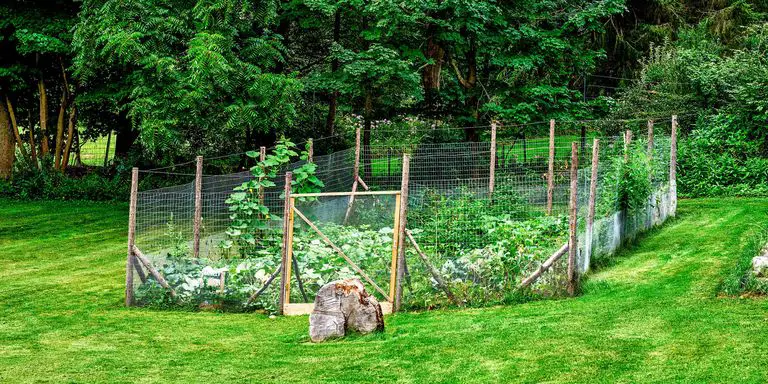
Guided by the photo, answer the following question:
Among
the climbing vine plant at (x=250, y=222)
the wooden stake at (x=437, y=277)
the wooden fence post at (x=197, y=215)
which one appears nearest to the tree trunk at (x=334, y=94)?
the wooden fence post at (x=197, y=215)

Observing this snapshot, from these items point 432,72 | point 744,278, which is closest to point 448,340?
point 744,278

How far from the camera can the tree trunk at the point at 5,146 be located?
2653 centimetres

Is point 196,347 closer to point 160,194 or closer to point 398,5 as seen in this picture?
point 160,194

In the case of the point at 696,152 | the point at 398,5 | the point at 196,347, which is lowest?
the point at 196,347

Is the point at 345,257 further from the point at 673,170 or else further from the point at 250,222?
the point at 673,170

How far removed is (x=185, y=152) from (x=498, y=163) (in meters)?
7.89

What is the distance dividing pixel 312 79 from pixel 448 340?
13.1 meters

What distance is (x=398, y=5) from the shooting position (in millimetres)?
22016

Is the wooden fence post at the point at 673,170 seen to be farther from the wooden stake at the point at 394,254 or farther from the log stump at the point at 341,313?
the log stump at the point at 341,313

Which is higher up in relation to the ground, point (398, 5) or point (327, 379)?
point (398, 5)

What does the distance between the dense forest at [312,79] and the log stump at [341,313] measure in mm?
9541

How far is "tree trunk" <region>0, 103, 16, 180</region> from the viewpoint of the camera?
26.5 metres

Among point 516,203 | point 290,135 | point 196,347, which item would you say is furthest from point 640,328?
point 290,135

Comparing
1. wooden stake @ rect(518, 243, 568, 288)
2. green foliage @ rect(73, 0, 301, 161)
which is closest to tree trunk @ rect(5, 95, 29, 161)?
green foliage @ rect(73, 0, 301, 161)
